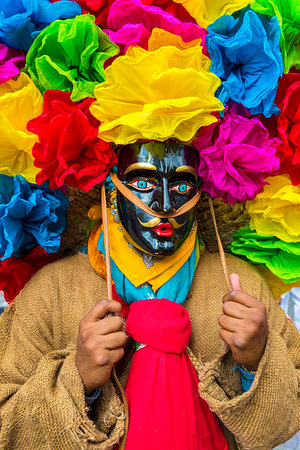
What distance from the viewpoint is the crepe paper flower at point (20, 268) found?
1.60m

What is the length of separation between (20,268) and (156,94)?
0.73 m

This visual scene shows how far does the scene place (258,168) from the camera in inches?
58.1

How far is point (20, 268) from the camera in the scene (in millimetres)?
1618

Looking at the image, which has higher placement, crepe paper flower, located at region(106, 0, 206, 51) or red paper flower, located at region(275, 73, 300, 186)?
crepe paper flower, located at region(106, 0, 206, 51)

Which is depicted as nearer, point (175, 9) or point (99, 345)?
point (99, 345)

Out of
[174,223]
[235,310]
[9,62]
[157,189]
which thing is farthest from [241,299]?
[9,62]

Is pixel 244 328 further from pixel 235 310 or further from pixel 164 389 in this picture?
pixel 164 389

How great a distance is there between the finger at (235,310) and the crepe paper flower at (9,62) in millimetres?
918

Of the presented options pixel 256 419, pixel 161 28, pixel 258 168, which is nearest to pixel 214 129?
pixel 258 168

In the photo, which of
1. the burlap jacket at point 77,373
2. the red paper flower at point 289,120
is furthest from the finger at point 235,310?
the red paper flower at point 289,120

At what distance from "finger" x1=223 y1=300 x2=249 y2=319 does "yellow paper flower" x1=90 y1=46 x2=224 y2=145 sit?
1.62 feet

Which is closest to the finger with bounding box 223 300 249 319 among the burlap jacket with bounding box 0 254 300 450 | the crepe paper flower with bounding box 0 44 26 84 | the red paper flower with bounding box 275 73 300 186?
the burlap jacket with bounding box 0 254 300 450

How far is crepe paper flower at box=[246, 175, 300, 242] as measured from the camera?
61.6 inches

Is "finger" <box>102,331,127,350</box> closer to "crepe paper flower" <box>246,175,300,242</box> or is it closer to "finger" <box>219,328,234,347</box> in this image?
"finger" <box>219,328,234,347</box>
